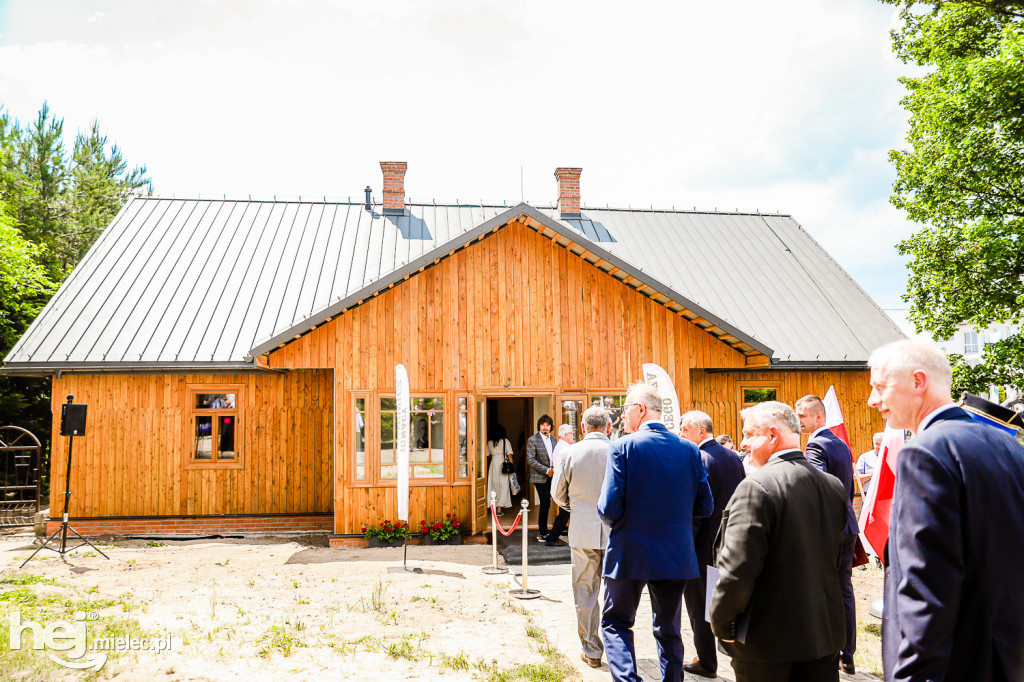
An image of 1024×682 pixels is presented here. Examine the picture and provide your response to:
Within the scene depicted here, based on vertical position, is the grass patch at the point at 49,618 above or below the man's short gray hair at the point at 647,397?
below

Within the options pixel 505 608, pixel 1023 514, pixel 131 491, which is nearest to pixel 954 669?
pixel 1023 514

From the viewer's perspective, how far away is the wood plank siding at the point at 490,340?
36.8ft

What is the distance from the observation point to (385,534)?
1094 cm

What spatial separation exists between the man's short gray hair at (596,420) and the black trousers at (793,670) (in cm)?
259

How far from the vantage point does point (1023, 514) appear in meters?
2.08

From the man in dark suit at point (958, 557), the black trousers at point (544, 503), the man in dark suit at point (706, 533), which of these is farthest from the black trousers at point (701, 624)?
the black trousers at point (544, 503)

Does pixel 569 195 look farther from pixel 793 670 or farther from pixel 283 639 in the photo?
pixel 793 670

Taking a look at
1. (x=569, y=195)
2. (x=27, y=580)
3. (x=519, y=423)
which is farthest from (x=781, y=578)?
(x=569, y=195)

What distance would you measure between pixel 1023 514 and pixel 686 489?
2.36 metres

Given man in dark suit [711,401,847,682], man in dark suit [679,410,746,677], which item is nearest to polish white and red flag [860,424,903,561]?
man in dark suit [711,401,847,682]

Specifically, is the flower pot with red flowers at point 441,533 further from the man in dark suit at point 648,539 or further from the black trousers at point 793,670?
the black trousers at point 793,670

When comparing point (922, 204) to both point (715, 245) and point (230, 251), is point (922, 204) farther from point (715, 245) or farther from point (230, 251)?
point (230, 251)

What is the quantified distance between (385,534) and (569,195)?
1042cm

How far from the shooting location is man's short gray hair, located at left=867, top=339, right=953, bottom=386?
240 centimetres
